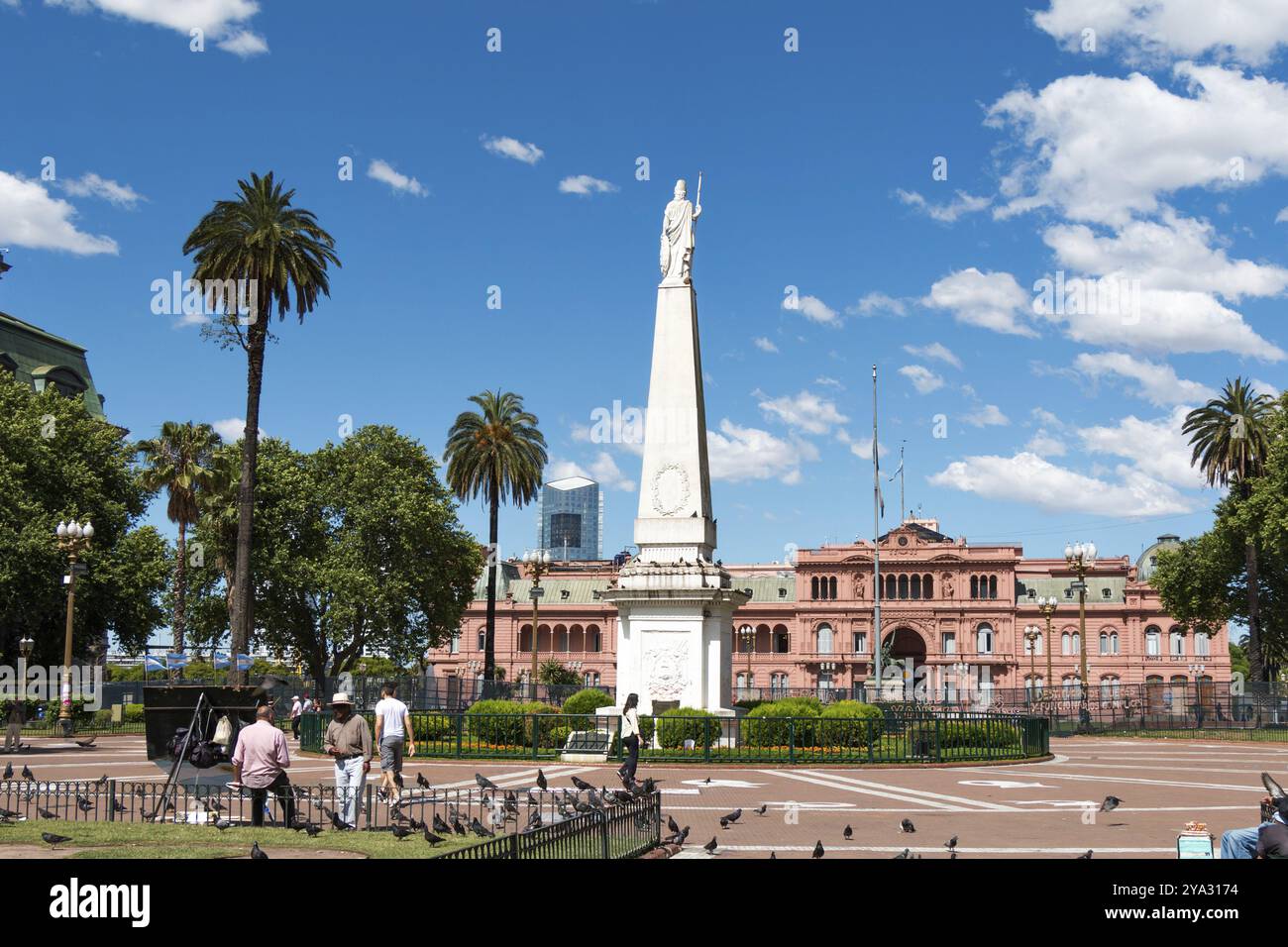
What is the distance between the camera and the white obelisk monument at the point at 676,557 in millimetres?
27141

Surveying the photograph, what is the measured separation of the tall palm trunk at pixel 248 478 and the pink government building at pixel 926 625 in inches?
2295

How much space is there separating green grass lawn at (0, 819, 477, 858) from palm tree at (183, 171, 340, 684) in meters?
22.1

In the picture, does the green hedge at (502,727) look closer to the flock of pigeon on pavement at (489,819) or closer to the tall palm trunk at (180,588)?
the flock of pigeon on pavement at (489,819)

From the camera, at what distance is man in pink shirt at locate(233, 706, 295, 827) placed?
42.3 feet

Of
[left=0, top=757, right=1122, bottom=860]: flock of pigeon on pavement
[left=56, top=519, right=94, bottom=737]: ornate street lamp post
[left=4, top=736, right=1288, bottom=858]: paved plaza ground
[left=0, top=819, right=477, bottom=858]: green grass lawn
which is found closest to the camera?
[left=0, top=819, right=477, bottom=858]: green grass lawn

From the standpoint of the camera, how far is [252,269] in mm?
34594

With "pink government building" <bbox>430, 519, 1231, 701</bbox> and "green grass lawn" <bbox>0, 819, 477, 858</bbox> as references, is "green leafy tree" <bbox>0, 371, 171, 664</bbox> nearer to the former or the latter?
"green grass lawn" <bbox>0, 819, 477, 858</bbox>

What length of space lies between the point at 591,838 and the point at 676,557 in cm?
1715

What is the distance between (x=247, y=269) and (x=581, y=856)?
92.6 ft

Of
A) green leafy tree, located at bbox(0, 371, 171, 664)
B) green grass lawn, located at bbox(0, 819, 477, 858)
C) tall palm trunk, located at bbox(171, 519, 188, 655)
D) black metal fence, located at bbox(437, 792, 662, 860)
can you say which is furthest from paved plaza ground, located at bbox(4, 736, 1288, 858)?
tall palm trunk, located at bbox(171, 519, 188, 655)

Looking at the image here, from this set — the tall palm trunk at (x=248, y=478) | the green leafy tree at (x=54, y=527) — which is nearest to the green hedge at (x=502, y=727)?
the tall palm trunk at (x=248, y=478)
